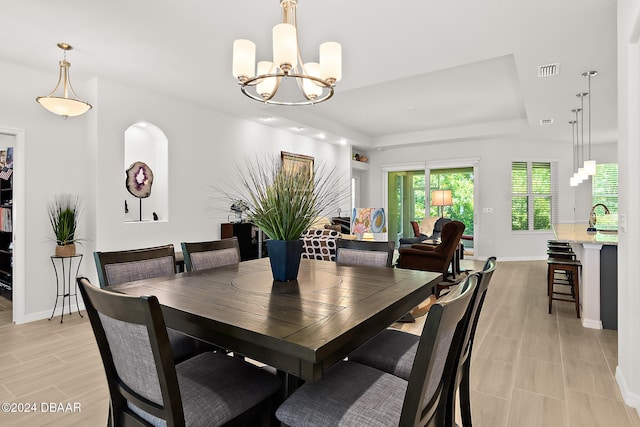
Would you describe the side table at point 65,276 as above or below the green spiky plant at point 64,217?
below

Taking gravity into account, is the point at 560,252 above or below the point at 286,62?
below

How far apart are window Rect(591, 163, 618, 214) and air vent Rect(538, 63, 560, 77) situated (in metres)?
5.15

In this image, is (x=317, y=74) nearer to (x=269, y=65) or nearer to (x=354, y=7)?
(x=269, y=65)

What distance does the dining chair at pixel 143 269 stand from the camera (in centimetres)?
182

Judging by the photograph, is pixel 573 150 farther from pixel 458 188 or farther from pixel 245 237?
pixel 245 237

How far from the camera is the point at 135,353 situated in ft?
3.50

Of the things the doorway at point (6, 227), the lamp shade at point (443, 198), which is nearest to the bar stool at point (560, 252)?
the lamp shade at point (443, 198)

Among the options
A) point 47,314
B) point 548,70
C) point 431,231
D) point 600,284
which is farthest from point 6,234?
point 431,231

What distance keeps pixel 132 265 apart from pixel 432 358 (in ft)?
5.87

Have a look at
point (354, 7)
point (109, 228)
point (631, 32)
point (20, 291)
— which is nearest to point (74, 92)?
→ point (109, 228)

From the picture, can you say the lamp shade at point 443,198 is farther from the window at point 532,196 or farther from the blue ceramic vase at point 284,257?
the blue ceramic vase at point 284,257

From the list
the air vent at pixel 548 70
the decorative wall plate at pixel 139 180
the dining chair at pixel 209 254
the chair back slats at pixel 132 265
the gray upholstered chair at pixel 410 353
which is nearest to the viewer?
the gray upholstered chair at pixel 410 353

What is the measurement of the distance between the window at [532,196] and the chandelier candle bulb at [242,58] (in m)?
7.09

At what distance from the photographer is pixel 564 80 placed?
3902 millimetres
